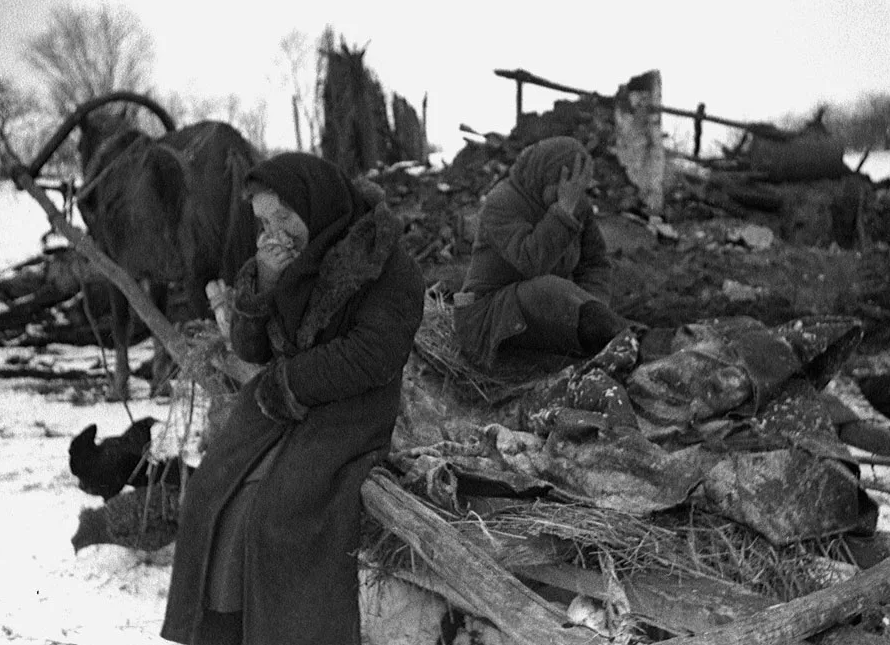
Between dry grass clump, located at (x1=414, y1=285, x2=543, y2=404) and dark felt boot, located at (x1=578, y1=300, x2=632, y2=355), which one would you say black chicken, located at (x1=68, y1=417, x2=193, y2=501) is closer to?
dry grass clump, located at (x1=414, y1=285, x2=543, y2=404)

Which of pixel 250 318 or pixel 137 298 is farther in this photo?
pixel 137 298

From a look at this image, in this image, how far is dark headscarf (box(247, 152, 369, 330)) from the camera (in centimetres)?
245

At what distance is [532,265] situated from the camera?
385cm

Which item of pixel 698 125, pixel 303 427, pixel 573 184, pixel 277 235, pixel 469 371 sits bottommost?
pixel 469 371

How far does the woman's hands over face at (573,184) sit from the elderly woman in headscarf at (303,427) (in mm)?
1443

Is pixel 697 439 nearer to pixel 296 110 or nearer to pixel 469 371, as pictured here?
pixel 469 371

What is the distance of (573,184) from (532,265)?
0.40m

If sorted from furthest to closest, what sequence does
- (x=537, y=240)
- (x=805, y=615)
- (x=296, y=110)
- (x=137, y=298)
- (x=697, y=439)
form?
(x=296, y=110) → (x=137, y=298) → (x=537, y=240) → (x=697, y=439) → (x=805, y=615)

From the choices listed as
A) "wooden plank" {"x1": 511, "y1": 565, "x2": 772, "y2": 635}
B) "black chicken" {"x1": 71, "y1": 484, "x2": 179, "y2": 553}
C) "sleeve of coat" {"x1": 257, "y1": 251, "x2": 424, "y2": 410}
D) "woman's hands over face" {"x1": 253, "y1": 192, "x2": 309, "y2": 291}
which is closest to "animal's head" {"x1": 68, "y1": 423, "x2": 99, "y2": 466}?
"black chicken" {"x1": 71, "y1": 484, "x2": 179, "y2": 553}

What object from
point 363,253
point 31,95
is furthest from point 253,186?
point 31,95

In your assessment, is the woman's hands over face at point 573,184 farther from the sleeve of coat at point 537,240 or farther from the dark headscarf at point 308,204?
the dark headscarf at point 308,204

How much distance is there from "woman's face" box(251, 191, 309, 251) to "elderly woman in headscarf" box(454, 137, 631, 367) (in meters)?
1.36

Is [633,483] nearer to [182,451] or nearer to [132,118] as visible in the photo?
[182,451]

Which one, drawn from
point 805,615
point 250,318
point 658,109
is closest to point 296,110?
point 658,109
